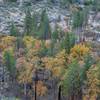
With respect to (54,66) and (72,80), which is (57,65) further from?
(72,80)

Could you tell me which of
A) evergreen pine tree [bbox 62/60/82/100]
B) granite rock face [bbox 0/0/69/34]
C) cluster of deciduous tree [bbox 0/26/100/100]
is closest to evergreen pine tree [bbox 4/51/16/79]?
cluster of deciduous tree [bbox 0/26/100/100]

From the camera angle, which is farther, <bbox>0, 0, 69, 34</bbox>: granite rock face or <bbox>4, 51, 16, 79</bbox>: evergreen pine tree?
<bbox>0, 0, 69, 34</bbox>: granite rock face

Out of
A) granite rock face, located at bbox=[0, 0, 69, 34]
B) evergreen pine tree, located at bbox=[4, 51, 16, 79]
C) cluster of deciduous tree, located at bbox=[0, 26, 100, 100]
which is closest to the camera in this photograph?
cluster of deciduous tree, located at bbox=[0, 26, 100, 100]

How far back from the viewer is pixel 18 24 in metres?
105

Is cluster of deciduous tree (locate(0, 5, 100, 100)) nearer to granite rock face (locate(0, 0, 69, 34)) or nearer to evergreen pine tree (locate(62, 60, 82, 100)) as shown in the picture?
evergreen pine tree (locate(62, 60, 82, 100))

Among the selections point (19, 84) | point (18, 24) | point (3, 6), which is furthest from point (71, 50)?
point (3, 6)

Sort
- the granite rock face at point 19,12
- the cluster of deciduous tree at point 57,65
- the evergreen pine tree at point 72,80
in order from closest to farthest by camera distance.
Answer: the evergreen pine tree at point 72,80 < the cluster of deciduous tree at point 57,65 < the granite rock face at point 19,12

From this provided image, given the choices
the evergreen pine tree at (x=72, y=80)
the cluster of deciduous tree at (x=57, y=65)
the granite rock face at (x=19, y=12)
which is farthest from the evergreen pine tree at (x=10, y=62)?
the granite rock face at (x=19, y=12)

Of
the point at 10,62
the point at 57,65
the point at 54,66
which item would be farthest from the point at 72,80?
the point at 10,62

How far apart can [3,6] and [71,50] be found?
48223mm

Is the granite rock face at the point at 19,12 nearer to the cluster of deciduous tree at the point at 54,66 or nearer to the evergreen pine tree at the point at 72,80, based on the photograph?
the cluster of deciduous tree at the point at 54,66

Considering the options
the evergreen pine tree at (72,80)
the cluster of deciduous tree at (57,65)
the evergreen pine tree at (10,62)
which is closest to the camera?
the evergreen pine tree at (72,80)

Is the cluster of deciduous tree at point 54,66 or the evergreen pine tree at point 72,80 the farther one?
the cluster of deciduous tree at point 54,66

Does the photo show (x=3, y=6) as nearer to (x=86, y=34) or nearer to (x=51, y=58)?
(x=86, y=34)
